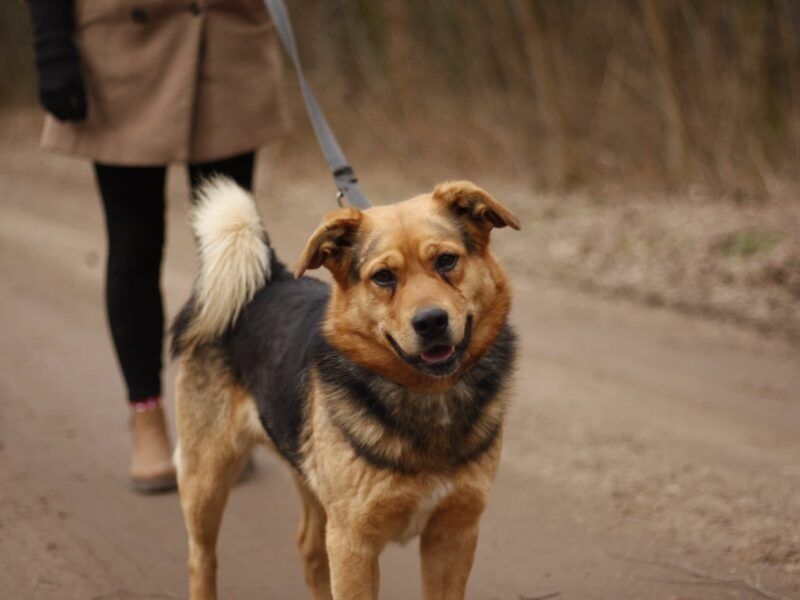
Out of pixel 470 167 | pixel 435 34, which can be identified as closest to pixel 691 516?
pixel 470 167

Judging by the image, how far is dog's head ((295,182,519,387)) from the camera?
107 inches

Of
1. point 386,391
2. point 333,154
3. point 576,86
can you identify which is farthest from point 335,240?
point 576,86

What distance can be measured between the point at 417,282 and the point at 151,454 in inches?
81.8

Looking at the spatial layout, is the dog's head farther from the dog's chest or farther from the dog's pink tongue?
the dog's chest

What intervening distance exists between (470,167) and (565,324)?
231 inches

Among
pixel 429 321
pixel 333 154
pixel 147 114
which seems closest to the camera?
pixel 429 321

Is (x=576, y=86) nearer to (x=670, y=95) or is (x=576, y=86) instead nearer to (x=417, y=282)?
(x=670, y=95)

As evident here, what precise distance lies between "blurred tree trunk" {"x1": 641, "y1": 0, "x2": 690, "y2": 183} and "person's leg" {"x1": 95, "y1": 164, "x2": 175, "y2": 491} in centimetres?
678

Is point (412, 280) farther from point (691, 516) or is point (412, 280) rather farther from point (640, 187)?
point (640, 187)

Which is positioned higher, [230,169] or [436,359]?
[230,169]

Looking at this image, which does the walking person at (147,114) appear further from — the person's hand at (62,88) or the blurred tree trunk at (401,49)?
the blurred tree trunk at (401,49)

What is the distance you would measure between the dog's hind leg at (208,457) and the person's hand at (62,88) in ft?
4.50

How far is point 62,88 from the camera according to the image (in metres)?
3.97

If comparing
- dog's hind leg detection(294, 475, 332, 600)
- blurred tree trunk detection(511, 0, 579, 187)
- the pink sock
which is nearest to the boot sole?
the pink sock
